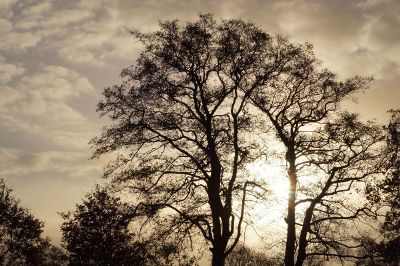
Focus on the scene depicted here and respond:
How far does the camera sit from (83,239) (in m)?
45.9

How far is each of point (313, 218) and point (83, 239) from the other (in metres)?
27.3

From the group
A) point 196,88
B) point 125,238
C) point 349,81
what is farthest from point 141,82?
point 125,238

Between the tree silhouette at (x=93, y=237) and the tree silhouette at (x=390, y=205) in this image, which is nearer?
the tree silhouette at (x=390, y=205)

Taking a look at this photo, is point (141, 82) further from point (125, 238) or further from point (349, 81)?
point (125, 238)

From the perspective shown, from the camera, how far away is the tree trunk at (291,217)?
25.8 metres

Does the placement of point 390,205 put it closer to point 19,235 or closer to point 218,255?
point 218,255

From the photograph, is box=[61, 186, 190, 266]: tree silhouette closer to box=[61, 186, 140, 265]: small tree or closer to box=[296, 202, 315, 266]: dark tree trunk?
box=[61, 186, 140, 265]: small tree

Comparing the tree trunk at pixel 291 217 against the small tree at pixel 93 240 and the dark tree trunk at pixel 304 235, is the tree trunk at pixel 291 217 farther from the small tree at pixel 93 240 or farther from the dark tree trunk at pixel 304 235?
the small tree at pixel 93 240

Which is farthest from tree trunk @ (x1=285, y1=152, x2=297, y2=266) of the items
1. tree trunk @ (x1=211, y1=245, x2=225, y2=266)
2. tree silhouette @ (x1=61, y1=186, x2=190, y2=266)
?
tree silhouette @ (x1=61, y1=186, x2=190, y2=266)

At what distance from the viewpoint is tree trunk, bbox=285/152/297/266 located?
2583 centimetres

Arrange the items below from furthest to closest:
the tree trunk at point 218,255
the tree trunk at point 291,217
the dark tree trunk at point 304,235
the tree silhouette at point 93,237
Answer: the tree silhouette at point 93,237 → the dark tree trunk at point 304,235 → the tree trunk at point 291,217 → the tree trunk at point 218,255

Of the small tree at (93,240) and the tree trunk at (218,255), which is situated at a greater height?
the small tree at (93,240)

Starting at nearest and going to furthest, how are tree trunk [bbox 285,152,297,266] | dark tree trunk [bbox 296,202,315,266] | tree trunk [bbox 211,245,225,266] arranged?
tree trunk [bbox 211,245,225,266], tree trunk [bbox 285,152,297,266], dark tree trunk [bbox 296,202,315,266]

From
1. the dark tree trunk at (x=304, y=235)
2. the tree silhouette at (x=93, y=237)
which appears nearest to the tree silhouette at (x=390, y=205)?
the dark tree trunk at (x=304, y=235)
